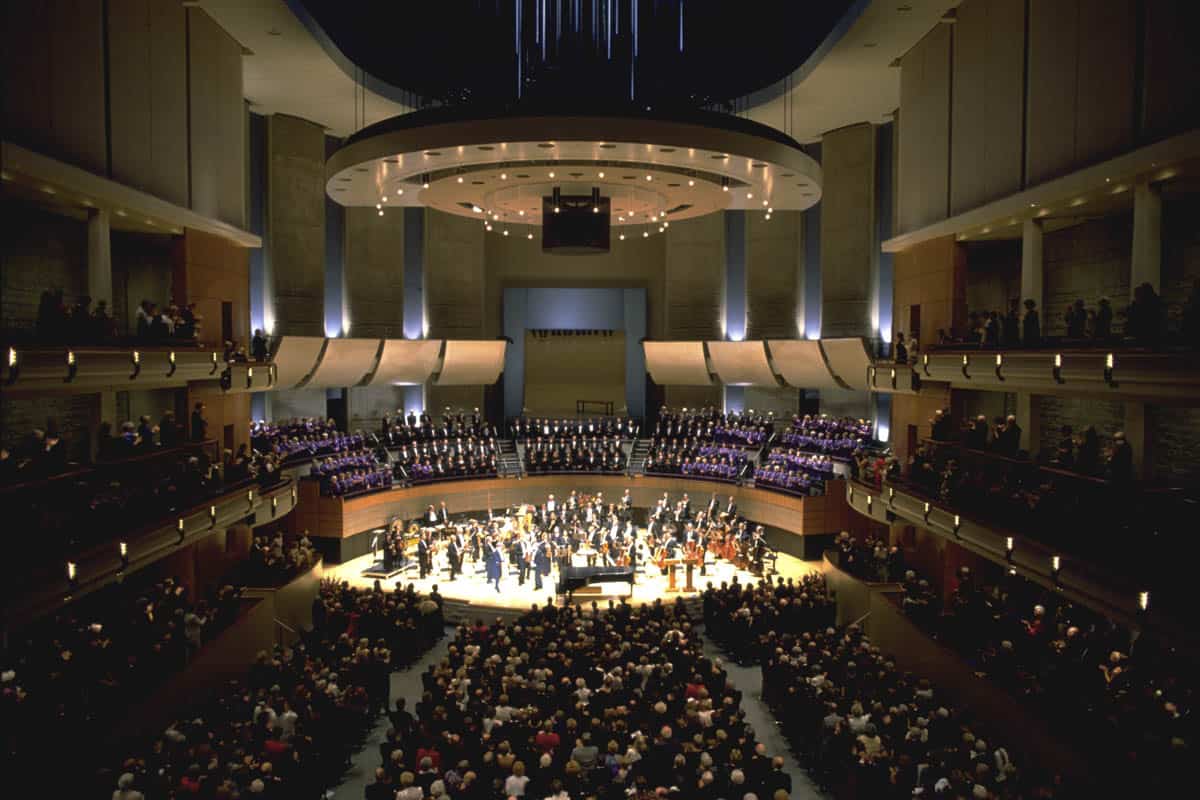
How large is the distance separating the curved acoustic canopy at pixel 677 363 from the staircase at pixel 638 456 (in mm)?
2858

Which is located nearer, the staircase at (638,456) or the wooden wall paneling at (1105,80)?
the wooden wall paneling at (1105,80)

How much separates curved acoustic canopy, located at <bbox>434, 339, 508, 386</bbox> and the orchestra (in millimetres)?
6467

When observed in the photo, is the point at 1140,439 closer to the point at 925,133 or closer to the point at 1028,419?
the point at 1028,419

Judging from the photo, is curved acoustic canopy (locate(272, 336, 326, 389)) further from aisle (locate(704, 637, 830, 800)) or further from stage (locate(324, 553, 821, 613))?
aisle (locate(704, 637, 830, 800))

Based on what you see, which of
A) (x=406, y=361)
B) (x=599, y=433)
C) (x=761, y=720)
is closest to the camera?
(x=761, y=720)

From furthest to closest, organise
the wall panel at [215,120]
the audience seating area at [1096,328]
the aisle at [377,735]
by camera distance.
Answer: the wall panel at [215,120], the aisle at [377,735], the audience seating area at [1096,328]

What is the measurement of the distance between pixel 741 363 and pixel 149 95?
64.6ft

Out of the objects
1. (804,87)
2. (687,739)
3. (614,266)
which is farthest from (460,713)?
(614,266)

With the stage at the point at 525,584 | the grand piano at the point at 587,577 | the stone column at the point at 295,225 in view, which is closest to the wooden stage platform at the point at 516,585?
the stage at the point at 525,584

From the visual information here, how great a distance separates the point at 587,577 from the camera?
1820 centimetres

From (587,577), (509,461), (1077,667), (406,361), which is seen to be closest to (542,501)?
(509,461)

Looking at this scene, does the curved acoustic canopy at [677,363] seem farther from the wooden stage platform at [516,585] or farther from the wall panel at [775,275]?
the wooden stage platform at [516,585]

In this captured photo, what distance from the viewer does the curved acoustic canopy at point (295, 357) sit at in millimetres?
22922

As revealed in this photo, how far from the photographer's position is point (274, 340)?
22859 millimetres
